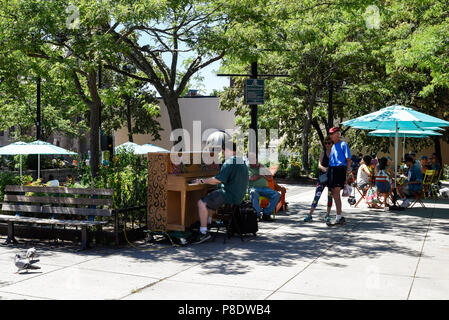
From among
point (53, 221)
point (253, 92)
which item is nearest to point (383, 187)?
point (253, 92)

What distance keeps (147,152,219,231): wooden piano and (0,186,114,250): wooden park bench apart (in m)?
0.82

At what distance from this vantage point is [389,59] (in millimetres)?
24484

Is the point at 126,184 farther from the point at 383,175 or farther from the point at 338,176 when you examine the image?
the point at 383,175

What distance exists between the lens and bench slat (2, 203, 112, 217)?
8008 millimetres

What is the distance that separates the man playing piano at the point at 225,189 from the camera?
336 inches

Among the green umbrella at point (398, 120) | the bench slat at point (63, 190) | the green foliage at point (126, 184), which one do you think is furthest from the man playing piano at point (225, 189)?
the green umbrella at point (398, 120)

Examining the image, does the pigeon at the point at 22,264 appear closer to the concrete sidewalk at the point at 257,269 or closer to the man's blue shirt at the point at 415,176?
the concrete sidewalk at the point at 257,269

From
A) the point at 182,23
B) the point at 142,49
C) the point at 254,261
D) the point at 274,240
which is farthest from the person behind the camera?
the point at 142,49

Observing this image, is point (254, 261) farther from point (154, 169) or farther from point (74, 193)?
point (74, 193)

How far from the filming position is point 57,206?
8734 millimetres

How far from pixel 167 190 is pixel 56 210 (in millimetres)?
1861

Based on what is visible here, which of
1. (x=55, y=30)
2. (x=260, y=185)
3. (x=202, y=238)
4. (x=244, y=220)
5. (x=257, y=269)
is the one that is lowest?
(x=257, y=269)
